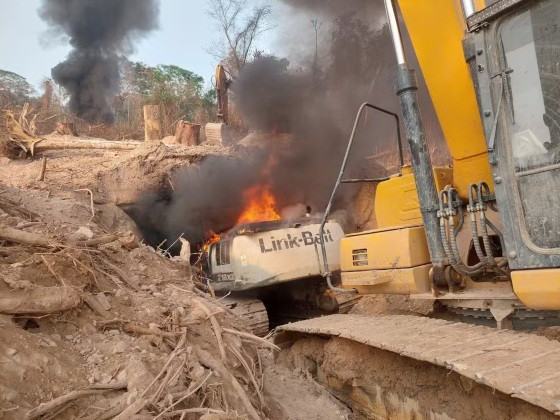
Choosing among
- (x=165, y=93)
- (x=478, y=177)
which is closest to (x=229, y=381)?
(x=478, y=177)

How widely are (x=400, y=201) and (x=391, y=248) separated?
1.91ft

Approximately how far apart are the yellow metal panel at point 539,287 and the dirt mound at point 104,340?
1759 millimetres

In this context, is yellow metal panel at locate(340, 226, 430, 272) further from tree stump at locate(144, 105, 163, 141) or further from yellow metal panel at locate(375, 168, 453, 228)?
tree stump at locate(144, 105, 163, 141)

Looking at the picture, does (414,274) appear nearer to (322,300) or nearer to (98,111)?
(322,300)

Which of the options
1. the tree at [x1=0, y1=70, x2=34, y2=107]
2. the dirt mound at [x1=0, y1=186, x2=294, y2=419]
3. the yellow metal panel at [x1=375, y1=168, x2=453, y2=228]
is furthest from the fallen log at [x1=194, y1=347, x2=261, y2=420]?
the tree at [x1=0, y1=70, x2=34, y2=107]

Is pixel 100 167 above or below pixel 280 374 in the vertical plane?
above

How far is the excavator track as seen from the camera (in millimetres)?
1884

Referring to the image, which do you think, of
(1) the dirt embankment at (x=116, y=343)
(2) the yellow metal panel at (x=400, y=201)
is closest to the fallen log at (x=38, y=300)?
(1) the dirt embankment at (x=116, y=343)

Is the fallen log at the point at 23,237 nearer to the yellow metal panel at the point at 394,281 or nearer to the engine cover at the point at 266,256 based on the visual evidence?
the yellow metal panel at the point at 394,281

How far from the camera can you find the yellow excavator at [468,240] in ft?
7.61

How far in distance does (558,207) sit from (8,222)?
4067 mm

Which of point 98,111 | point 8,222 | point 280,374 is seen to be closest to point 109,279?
point 8,222

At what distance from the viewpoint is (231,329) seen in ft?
11.9

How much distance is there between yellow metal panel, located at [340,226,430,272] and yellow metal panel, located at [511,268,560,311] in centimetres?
97
